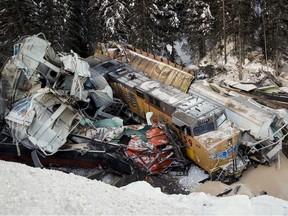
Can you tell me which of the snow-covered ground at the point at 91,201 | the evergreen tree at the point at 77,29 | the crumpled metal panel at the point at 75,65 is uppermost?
the snow-covered ground at the point at 91,201

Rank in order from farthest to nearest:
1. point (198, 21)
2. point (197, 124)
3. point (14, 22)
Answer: point (198, 21) → point (14, 22) → point (197, 124)

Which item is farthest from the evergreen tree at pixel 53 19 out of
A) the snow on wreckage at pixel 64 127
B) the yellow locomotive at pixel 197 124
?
the yellow locomotive at pixel 197 124

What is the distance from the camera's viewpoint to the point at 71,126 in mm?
15500

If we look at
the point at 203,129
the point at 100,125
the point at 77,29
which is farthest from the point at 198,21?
the point at 203,129

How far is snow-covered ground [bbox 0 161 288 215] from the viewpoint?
21.7 feet

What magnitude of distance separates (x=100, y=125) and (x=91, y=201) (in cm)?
958

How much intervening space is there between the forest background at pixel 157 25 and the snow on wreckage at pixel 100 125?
320 inches

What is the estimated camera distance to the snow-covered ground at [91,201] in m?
6.62

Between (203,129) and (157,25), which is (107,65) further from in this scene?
(157,25)

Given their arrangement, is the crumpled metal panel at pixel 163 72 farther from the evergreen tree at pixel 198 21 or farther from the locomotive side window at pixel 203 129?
the evergreen tree at pixel 198 21

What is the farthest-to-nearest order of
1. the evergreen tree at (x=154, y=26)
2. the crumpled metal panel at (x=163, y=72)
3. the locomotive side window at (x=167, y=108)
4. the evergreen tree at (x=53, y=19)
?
the evergreen tree at (x=53, y=19), the evergreen tree at (x=154, y=26), the crumpled metal panel at (x=163, y=72), the locomotive side window at (x=167, y=108)

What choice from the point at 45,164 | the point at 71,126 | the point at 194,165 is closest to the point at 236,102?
the point at 194,165

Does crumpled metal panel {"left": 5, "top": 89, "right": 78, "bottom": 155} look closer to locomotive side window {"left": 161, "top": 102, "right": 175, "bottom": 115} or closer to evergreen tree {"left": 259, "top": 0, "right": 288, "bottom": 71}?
locomotive side window {"left": 161, "top": 102, "right": 175, "bottom": 115}

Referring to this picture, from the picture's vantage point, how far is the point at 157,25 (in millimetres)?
27312
